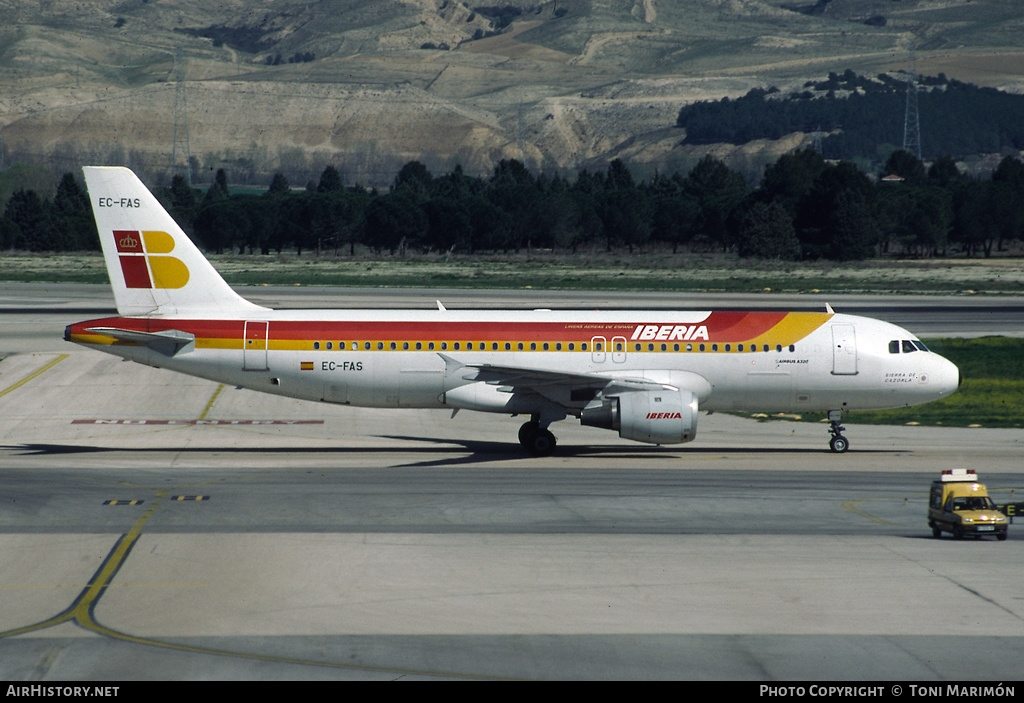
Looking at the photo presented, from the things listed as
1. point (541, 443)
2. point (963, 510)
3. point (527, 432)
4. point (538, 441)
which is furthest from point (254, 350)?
point (963, 510)

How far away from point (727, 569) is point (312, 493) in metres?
11.6

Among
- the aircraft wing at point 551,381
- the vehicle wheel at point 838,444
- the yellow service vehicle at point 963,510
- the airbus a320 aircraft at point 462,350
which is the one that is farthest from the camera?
the vehicle wheel at point 838,444

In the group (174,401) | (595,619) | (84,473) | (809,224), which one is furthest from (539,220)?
(595,619)

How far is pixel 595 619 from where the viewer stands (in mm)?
17438

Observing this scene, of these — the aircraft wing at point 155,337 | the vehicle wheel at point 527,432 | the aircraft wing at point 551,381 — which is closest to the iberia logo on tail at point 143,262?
the aircraft wing at point 155,337

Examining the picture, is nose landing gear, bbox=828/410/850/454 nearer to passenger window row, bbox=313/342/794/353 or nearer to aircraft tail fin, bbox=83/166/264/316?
passenger window row, bbox=313/342/794/353

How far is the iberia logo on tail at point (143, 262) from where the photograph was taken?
34.6 m

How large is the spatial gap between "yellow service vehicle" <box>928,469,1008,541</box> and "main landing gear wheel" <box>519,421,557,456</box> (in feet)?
43.1

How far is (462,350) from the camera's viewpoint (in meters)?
34.1

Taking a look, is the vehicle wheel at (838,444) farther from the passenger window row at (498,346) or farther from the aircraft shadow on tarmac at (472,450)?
the passenger window row at (498,346)

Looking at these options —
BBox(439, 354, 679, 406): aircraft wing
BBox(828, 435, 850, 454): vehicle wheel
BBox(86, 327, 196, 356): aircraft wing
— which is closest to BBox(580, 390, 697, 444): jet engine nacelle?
BBox(439, 354, 679, 406): aircraft wing

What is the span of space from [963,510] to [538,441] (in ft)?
46.7

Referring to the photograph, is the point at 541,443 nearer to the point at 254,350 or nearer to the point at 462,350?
the point at 462,350

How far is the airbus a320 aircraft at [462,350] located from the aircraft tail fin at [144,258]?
39mm
